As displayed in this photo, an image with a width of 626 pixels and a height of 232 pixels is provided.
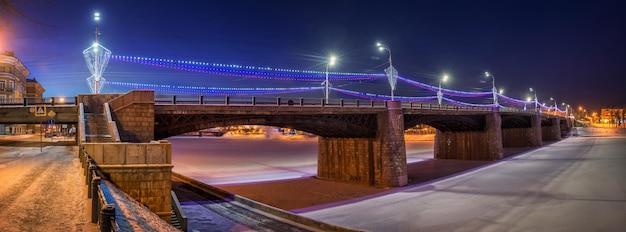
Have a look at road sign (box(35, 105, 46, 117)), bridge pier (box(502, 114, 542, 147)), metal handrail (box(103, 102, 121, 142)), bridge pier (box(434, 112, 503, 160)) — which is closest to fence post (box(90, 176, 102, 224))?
metal handrail (box(103, 102, 121, 142))

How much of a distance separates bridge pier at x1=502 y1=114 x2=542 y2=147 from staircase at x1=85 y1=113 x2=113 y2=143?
277ft

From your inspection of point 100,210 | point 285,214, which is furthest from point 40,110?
point 100,210

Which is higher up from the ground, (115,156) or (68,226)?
(115,156)

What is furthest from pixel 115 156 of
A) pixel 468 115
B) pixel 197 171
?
pixel 468 115

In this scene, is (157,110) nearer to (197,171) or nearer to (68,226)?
(68,226)

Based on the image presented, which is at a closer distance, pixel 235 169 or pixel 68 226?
pixel 68 226

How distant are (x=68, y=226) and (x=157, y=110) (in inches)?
673

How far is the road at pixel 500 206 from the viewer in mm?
19531

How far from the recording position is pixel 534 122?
3344 inches

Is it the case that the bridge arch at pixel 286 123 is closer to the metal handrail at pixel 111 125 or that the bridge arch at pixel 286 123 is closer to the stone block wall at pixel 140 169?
the metal handrail at pixel 111 125

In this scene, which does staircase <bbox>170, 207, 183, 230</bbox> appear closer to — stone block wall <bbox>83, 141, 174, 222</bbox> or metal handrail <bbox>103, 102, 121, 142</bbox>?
stone block wall <bbox>83, 141, 174, 222</bbox>

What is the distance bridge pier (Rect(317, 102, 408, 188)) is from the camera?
3575 cm

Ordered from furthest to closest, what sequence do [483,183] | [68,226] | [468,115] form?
[468,115], [483,183], [68,226]

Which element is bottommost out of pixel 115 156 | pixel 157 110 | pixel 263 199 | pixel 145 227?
pixel 263 199
